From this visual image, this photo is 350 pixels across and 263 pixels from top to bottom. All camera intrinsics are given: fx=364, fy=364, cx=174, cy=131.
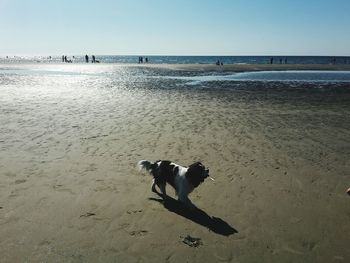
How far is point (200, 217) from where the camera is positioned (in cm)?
693

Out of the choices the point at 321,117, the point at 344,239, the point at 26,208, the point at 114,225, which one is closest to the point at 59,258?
the point at 114,225

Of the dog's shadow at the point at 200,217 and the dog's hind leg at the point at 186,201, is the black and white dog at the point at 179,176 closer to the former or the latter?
the dog's hind leg at the point at 186,201

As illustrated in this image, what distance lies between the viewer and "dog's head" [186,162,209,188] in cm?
716

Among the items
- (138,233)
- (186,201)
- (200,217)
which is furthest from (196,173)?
(138,233)

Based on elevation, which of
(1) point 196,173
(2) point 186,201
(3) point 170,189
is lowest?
(3) point 170,189

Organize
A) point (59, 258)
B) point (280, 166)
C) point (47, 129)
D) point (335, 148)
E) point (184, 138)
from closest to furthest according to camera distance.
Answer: point (59, 258) < point (280, 166) < point (335, 148) < point (184, 138) < point (47, 129)

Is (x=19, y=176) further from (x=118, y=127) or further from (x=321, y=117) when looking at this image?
(x=321, y=117)

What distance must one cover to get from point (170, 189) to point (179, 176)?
104 centimetres

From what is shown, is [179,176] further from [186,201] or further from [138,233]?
[138,233]

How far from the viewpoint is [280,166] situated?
32.5 ft

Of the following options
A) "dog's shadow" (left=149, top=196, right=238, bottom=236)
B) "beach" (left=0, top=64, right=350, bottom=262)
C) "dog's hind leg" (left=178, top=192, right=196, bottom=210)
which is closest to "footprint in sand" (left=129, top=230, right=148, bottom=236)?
"beach" (left=0, top=64, right=350, bottom=262)

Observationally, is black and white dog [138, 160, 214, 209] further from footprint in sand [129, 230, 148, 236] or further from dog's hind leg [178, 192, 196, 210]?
footprint in sand [129, 230, 148, 236]

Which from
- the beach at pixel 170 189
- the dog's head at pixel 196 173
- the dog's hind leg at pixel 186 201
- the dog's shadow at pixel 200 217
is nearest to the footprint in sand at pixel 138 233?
the beach at pixel 170 189

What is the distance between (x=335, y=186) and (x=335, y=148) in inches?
139
